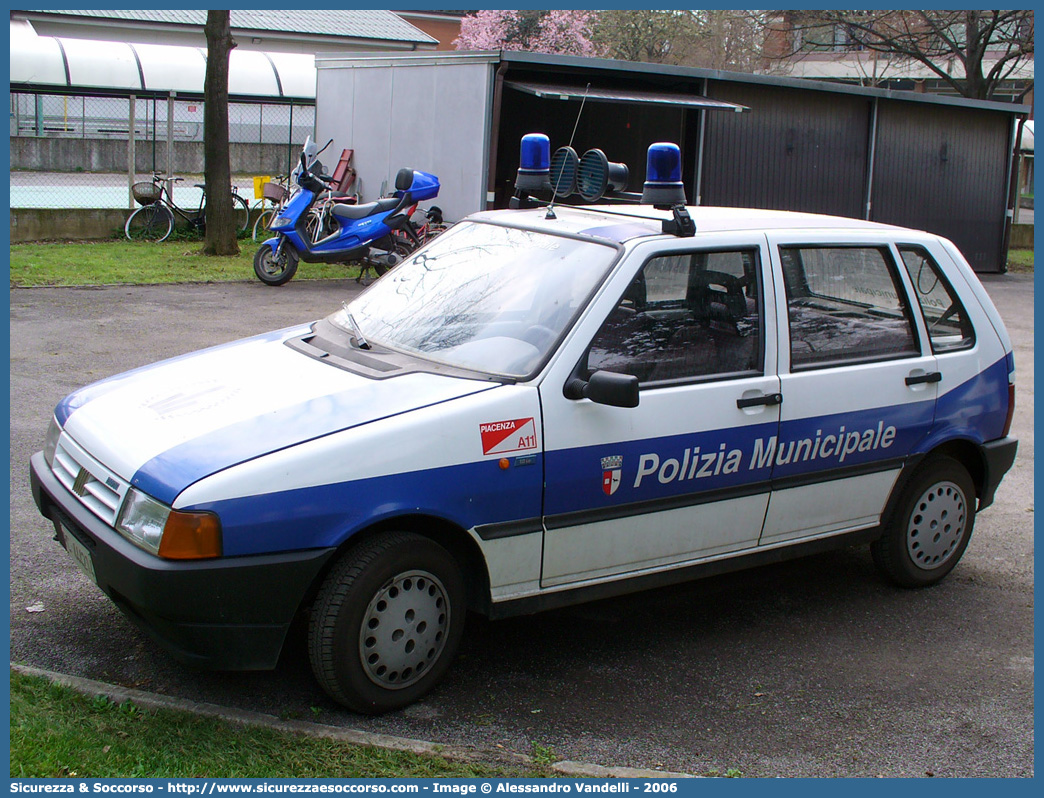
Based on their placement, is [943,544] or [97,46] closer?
[943,544]

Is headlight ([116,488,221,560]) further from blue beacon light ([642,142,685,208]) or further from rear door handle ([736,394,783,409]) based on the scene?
blue beacon light ([642,142,685,208])

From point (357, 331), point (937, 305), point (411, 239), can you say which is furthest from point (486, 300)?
point (411, 239)

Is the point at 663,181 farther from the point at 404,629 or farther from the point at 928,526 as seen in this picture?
the point at 404,629

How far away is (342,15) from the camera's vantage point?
49.7 meters

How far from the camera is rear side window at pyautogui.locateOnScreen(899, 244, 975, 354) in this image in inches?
200

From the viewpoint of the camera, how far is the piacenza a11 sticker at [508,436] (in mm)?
3785

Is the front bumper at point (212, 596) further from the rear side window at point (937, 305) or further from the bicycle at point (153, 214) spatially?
the bicycle at point (153, 214)

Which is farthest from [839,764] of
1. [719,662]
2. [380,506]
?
[380,506]

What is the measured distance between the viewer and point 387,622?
370 centimetres

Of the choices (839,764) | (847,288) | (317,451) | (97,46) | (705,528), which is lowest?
(839,764)

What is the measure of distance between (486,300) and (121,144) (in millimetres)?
21117

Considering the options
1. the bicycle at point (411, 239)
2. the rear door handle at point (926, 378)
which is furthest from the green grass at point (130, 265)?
the rear door handle at point (926, 378)

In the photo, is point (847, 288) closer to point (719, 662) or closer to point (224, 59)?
point (719, 662)

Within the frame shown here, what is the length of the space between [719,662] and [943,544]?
1585 mm
